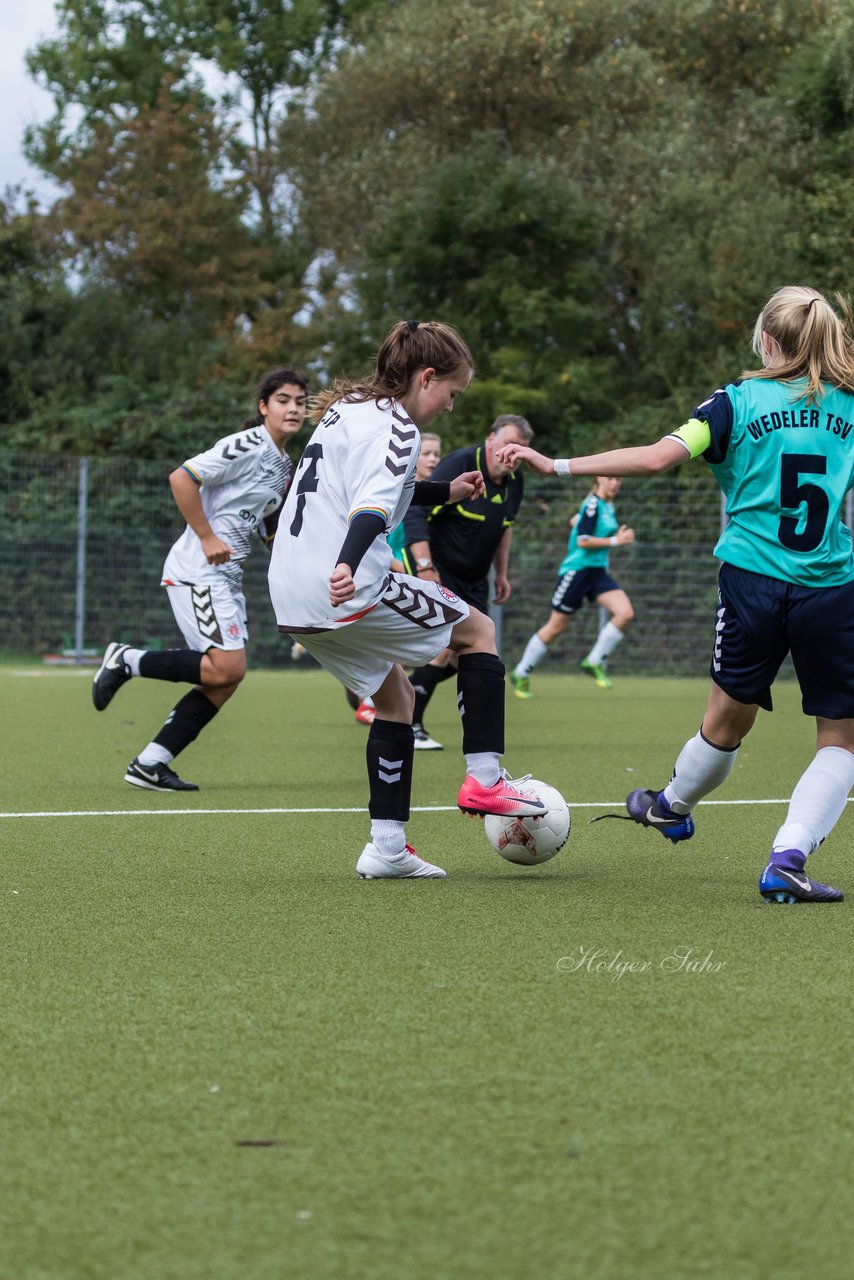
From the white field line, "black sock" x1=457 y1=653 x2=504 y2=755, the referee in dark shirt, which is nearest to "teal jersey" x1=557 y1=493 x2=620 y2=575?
the referee in dark shirt

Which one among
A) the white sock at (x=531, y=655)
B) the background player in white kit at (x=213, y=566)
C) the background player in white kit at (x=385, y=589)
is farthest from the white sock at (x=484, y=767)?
the white sock at (x=531, y=655)

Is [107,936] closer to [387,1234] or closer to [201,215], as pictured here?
[387,1234]

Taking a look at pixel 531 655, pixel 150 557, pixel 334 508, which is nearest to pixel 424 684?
pixel 334 508

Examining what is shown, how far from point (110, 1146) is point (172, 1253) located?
43 centimetres

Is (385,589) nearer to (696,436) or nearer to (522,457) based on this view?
(522,457)

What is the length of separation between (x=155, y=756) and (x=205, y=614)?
28.4 inches

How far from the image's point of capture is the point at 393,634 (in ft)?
16.7

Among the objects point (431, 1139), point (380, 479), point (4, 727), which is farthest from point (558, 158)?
point (431, 1139)

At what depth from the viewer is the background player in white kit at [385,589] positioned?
482 cm

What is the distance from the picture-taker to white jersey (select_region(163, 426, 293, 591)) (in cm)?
797

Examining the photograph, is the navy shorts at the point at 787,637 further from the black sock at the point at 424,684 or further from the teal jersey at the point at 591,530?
the teal jersey at the point at 591,530

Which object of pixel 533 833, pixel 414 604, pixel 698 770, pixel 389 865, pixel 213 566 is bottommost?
pixel 389 865

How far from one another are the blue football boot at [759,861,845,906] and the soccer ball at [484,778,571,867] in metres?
0.74

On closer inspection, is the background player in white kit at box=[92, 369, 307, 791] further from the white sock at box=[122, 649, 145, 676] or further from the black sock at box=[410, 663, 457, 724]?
the black sock at box=[410, 663, 457, 724]
